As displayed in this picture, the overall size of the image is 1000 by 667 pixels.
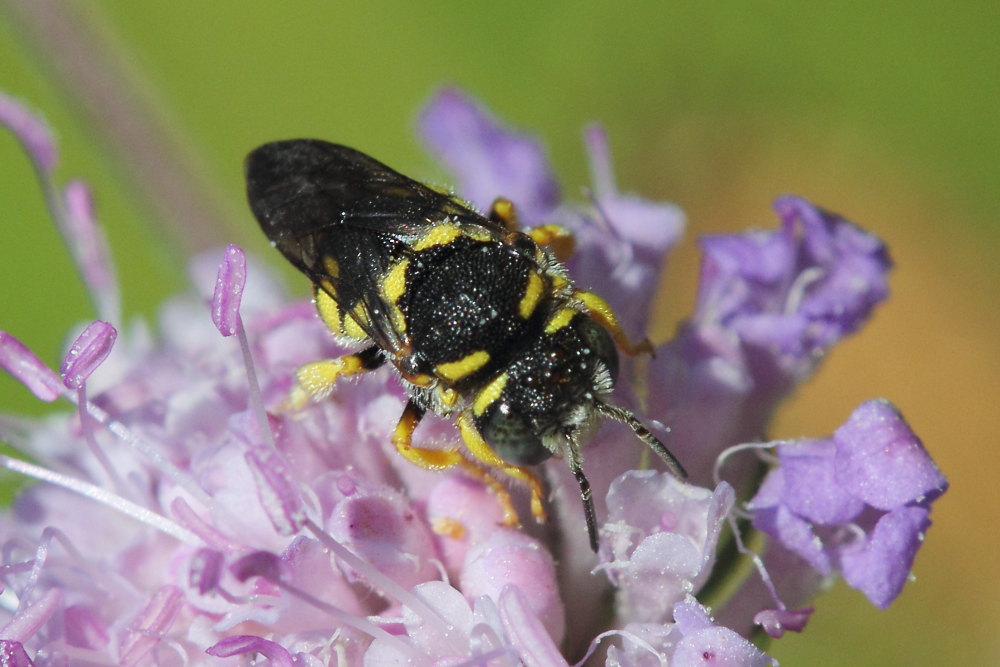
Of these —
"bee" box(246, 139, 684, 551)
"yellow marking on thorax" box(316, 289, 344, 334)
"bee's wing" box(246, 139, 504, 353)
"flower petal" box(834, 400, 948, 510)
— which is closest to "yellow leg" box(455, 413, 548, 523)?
"bee" box(246, 139, 684, 551)

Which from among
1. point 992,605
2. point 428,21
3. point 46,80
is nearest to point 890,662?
point 992,605

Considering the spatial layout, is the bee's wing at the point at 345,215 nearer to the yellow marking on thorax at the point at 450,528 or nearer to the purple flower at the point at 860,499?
the yellow marking on thorax at the point at 450,528

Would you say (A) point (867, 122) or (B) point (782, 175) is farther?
(B) point (782, 175)

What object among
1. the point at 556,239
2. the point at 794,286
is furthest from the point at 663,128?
the point at 556,239

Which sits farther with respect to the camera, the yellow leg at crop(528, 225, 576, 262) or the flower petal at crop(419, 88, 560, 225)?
the flower petal at crop(419, 88, 560, 225)

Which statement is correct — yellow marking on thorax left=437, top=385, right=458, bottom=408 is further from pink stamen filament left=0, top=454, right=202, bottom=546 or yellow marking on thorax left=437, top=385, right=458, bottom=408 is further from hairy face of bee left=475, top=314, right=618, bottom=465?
pink stamen filament left=0, top=454, right=202, bottom=546

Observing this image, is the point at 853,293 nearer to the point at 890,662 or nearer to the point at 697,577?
the point at 697,577

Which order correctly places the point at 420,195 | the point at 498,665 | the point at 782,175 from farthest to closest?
the point at 782,175
the point at 420,195
the point at 498,665

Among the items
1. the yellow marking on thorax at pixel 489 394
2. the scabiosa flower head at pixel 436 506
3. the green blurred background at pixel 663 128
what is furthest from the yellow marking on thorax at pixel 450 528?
the green blurred background at pixel 663 128
